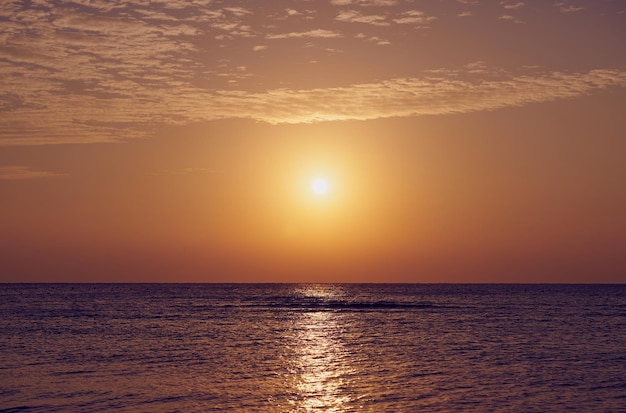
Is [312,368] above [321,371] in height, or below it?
above

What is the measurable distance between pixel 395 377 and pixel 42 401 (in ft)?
65.2

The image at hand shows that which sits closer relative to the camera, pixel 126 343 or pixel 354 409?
pixel 354 409

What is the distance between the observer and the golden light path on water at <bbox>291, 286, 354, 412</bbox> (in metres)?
35.3

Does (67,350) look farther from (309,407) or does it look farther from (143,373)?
(309,407)

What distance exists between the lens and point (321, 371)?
46125 millimetres

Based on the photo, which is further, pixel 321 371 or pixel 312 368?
pixel 312 368

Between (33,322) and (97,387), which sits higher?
(33,322)

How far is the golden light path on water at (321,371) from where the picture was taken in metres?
35.3

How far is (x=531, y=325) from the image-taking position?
276 ft

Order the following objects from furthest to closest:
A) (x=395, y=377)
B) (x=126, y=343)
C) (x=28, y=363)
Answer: (x=126, y=343)
(x=28, y=363)
(x=395, y=377)

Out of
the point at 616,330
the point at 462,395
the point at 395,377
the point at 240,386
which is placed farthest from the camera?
the point at 616,330

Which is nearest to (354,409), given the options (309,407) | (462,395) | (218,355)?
(309,407)

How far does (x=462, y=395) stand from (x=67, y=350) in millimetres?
32774

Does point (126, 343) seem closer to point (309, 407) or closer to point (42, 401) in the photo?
point (42, 401)
